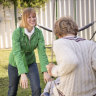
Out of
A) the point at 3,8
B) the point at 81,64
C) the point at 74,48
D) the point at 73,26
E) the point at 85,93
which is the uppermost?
the point at 3,8

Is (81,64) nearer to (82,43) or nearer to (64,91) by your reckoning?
(82,43)

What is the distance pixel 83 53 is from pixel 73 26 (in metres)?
0.24

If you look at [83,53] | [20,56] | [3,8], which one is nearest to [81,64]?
[83,53]

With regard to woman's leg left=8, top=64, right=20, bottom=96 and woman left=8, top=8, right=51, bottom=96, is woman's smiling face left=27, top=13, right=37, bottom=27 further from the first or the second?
woman's leg left=8, top=64, right=20, bottom=96

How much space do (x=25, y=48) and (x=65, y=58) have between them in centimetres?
118

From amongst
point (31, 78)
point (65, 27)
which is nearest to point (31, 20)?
point (31, 78)

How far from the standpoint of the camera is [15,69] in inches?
113

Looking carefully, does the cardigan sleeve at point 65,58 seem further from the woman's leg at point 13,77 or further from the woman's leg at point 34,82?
the woman's leg at point 13,77

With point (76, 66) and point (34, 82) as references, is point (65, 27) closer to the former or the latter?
point (76, 66)

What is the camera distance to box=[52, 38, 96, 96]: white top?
5.43ft

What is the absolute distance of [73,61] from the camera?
1634 mm

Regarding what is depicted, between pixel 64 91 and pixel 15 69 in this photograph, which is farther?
pixel 15 69

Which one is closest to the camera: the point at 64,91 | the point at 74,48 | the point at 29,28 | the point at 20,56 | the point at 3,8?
the point at 74,48

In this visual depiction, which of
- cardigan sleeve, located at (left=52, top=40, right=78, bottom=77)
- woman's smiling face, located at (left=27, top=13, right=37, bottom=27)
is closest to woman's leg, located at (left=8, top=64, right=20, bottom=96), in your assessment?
woman's smiling face, located at (left=27, top=13, right=37, bottom=27)
